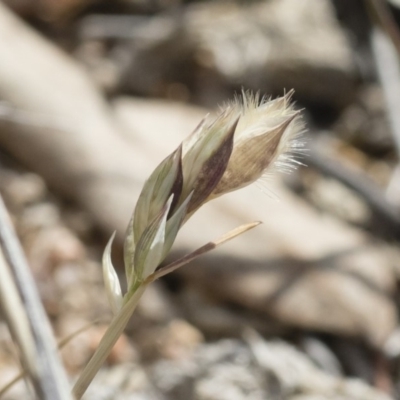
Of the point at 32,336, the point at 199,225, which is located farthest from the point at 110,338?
the point at 199,225

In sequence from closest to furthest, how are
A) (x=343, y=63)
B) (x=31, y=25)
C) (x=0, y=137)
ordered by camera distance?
(x=0, y=137)
(x=31, y=25)
(x=343, y=63)

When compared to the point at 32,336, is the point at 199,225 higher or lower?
lower

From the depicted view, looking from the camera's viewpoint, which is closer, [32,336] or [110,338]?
[32,336]

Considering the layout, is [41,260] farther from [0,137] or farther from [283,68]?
[283,68]

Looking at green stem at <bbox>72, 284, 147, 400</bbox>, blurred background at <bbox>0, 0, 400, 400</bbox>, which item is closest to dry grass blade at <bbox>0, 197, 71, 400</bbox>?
green stem at <bbox>72, 284, 147, 400</bbox>

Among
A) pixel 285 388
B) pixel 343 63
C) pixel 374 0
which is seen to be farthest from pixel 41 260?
pixel 343 63

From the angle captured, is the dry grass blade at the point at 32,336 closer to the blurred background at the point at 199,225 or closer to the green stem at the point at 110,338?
the green stem at the point at 110,338

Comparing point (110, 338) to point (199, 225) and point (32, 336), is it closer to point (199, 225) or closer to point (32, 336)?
point (32, 336)

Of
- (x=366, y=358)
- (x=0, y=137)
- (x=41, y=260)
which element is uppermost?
(x=0, y=137)
